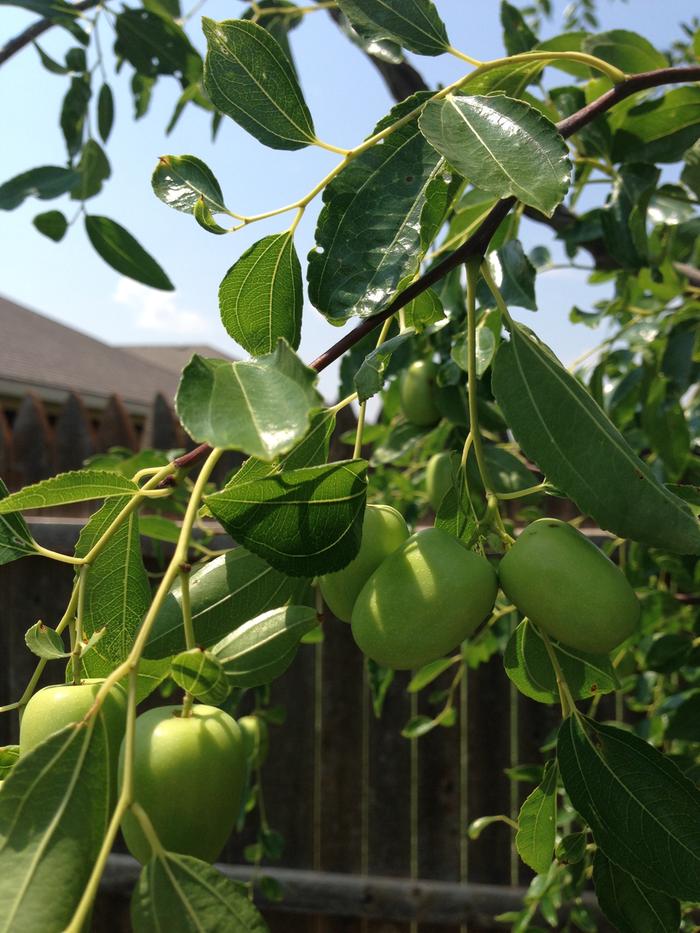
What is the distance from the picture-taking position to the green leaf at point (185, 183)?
61 cm

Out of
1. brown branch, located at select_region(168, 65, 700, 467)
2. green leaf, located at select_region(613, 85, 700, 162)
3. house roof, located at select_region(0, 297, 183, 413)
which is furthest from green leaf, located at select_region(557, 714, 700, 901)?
house roof, located at select_region(0, 297, 183, 413)

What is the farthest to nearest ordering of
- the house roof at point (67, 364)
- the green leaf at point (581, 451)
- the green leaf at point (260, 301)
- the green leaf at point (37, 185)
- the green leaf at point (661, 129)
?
1. the house roof at point (67, 364)
2. the green leaf at point (37, 185)
3. the green leaf at point (661, 129)
4. the green leaf at point (260, 301)
5. the green leaf at point (581, 451)

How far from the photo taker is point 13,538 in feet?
1.87

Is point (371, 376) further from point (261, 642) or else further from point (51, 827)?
point (51, 827)

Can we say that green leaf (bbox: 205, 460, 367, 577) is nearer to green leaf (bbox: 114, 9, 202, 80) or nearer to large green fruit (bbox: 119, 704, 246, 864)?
large green fruit (bbox: 119, 704, 246, 864)

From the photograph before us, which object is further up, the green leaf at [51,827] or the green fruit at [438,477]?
the green leaf at [51,827]

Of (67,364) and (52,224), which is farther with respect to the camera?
(67,364)

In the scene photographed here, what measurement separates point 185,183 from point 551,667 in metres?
0.43

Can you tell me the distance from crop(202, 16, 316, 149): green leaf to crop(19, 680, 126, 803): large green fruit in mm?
396

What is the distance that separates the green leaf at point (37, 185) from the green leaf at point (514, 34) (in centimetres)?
66

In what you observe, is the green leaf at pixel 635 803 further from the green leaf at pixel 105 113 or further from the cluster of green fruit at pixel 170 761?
the green leaf at pixel 105 113

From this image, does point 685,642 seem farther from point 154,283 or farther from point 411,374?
point 154,283

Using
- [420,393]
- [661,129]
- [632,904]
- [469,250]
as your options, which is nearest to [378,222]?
[469,250]

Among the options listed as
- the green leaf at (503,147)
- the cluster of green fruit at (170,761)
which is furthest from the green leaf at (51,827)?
the green leaf at (503,147)
